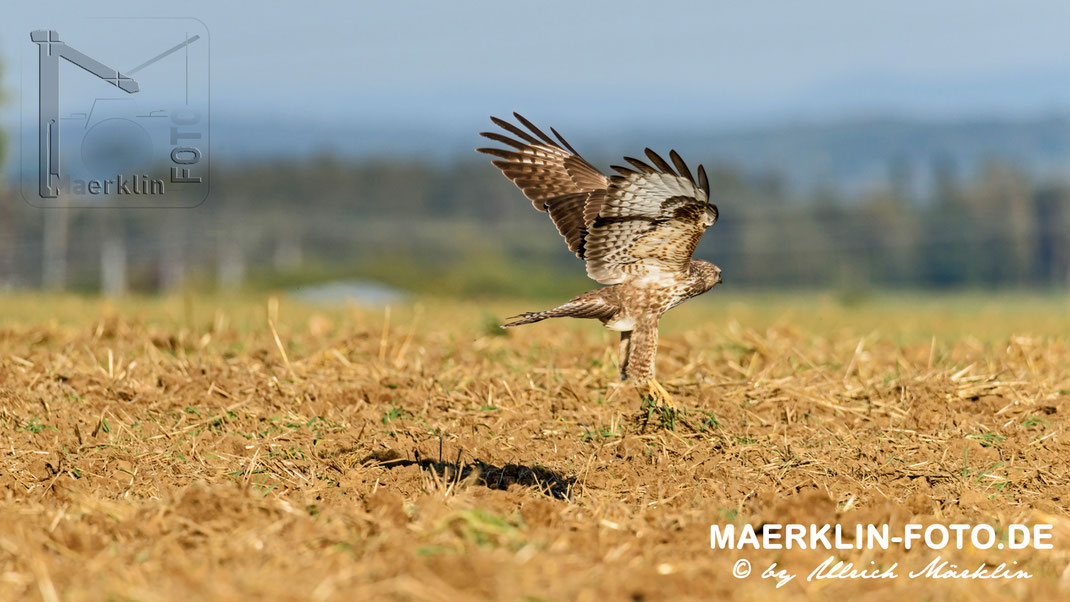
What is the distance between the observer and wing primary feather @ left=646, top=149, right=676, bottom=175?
6421 millimetres

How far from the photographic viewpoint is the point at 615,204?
23.7 ft

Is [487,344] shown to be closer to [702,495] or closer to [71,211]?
[702,495]

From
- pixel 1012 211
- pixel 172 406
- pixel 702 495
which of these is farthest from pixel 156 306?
pixel 1012 211

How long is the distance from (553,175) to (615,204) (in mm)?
1338

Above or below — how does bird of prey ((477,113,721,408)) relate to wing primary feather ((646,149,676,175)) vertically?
below

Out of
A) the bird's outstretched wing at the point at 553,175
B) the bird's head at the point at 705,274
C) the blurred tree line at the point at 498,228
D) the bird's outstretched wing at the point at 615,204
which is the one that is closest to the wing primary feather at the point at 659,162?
the bird's outstretched wing at the point at 615,204

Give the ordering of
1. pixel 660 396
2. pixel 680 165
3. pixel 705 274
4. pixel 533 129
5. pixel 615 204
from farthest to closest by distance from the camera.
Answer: pixel 533 129, pixel 705 274, pixel 660 396, pixel 615 204, pixel 680 165

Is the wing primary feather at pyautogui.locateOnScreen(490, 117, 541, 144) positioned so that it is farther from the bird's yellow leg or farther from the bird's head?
the bird's yellow leg

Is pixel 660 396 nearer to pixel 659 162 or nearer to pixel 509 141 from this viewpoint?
pixel 659 162

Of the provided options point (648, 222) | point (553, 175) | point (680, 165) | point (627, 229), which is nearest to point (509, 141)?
point (553, 175)

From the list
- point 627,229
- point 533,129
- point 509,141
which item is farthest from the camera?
point 509,141

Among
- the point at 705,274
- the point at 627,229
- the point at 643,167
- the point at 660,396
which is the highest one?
the point at 643,167

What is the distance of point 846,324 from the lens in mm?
15570

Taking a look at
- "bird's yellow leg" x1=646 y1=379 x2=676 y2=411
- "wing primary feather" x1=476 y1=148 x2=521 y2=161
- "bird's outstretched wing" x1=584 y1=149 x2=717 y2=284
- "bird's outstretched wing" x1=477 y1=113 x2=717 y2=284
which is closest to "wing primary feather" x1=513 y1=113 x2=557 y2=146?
"bird's outstretched wing" x1=477 y1=113 x2=717 y2=284
